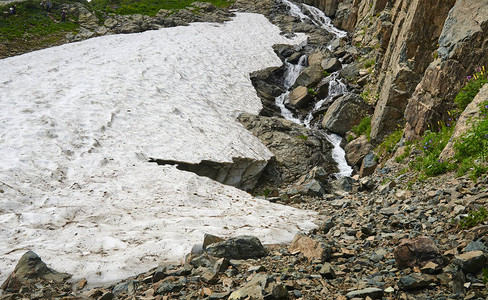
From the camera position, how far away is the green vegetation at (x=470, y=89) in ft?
34.7

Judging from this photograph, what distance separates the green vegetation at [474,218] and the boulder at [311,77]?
1952 cm

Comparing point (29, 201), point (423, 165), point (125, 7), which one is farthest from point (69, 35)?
point (423, 165)

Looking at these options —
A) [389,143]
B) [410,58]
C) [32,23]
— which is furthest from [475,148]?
[32,23]

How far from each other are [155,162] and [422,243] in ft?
31.7

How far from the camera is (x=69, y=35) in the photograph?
31.9 metres

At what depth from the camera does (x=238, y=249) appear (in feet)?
20.6

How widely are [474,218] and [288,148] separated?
11.5m

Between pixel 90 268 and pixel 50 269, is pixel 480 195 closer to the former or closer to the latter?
pixel 90 268

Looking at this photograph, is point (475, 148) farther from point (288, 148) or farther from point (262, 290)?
point (288, 148)

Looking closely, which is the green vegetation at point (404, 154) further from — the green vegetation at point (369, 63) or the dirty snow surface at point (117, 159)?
the green vegetation at point (369, 63)

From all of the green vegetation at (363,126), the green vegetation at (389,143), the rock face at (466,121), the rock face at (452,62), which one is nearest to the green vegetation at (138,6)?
the green vegetation at (363,126)

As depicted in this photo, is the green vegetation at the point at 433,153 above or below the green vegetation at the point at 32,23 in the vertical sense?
above

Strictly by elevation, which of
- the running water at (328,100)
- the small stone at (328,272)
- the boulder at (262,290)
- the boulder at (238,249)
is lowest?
the running water at (328,100)

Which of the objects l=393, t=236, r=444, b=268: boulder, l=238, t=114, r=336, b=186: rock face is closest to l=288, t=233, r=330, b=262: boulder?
l=393, t=236, r=444, b=268: boulder
